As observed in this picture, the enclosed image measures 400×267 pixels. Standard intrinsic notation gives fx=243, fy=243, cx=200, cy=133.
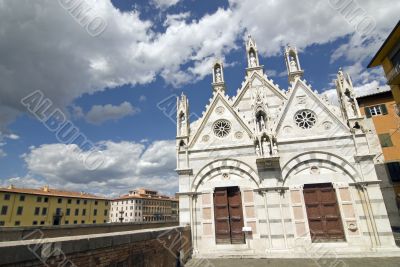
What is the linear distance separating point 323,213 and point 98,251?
13.2 metres

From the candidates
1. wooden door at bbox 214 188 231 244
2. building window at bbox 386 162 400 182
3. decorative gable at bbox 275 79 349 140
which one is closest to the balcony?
decorative gable at bbox 275 79 349 140

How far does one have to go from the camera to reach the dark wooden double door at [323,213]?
14.2 meters

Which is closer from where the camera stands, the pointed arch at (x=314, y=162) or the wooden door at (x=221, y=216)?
the pointed arch at (x=314, y=162)

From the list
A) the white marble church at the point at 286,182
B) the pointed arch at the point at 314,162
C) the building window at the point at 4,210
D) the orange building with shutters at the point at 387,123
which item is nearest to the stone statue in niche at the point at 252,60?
the white marble church at the point at 286,182

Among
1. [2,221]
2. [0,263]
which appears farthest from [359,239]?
[2,221]

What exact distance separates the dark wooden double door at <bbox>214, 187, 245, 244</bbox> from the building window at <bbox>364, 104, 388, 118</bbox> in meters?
22.8

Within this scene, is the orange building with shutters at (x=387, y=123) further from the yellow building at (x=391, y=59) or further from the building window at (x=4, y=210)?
the building window at (x=4, y=210)

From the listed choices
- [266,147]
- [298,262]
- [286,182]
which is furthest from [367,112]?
[298,262]

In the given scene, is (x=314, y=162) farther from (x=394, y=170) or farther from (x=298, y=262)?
(x=394, y=170)

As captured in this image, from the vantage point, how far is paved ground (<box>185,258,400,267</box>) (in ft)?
38.6

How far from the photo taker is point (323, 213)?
574 inches

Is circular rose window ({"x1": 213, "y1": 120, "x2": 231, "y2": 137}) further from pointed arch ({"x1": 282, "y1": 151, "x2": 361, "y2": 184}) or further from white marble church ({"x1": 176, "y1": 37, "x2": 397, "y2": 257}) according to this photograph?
pointed arch ({"x1": 282, "y1": 151, "x2": 361, "y2": 184})

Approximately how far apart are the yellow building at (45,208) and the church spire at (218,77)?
4719 centimetres

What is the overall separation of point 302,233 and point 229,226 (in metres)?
4.32
